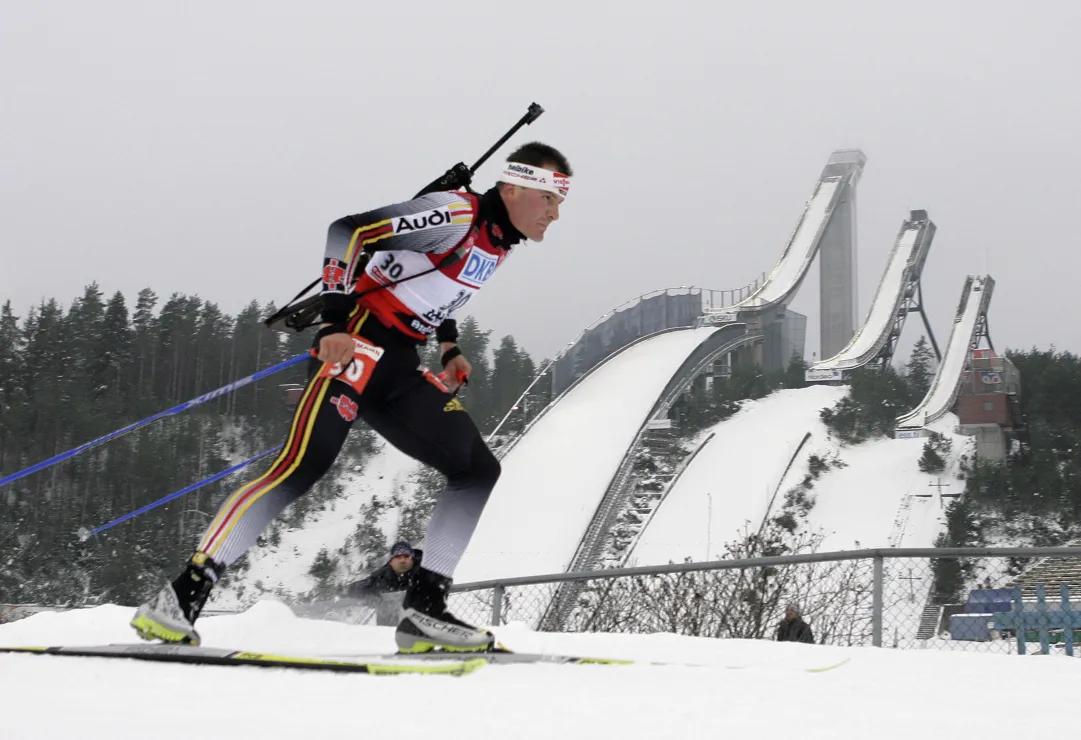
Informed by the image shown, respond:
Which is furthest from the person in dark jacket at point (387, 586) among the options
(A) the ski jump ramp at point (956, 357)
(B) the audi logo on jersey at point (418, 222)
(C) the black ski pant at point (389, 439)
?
(A) the ski jump ramp at point (956, 357)

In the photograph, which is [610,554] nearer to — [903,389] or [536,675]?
[903,389]

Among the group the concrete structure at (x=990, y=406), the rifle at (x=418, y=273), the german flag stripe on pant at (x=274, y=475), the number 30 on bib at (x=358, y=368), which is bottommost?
the german flag stripe on pant at (x=274, y=475)

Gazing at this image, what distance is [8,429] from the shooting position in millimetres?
31891

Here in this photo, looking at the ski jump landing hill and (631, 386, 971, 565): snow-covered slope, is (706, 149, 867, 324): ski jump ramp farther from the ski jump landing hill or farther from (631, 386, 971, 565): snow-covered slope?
(631, 386, 971, 565): snow-covered slope

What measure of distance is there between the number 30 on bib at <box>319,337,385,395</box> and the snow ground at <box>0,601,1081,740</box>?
2.49 feet

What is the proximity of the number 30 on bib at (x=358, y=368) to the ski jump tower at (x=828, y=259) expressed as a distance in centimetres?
3571

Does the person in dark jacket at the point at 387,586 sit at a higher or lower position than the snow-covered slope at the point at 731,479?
lower

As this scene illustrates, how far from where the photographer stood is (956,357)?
33531 millimetres

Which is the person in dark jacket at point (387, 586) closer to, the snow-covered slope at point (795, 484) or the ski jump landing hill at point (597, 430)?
the ski jump landing hill at point (597, 430)

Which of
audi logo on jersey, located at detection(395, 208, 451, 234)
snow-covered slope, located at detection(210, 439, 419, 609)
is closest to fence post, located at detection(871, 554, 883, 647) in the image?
audi logo on jersey, located at detection(395, 208, 451, 234)

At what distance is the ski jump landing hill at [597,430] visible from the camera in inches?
784

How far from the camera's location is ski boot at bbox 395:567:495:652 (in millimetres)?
2969

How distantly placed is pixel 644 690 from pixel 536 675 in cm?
30

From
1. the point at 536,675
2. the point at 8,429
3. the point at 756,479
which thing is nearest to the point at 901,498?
the point at 756,479
